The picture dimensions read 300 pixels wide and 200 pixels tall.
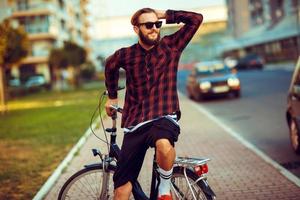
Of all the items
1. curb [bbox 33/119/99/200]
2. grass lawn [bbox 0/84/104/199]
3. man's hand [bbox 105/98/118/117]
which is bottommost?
grass lawn [bbox 0/84/104/199]

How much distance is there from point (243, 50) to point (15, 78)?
41.4 metres

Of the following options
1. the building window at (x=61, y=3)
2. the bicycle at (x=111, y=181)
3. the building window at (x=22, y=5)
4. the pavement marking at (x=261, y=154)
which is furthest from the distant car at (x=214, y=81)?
the building window at (x=61, y=3)

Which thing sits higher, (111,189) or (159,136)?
(159,136)

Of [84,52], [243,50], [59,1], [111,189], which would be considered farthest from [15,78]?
[111,189]

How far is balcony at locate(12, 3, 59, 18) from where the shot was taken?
204 feet

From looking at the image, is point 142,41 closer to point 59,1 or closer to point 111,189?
point 111,189

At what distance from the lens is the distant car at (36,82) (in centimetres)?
4825

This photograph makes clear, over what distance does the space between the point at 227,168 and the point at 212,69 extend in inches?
586

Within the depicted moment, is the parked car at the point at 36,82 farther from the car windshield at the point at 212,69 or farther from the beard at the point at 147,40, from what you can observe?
the beard at the point at 147,40

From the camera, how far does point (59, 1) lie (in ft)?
233

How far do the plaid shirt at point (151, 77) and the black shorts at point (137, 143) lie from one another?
0.24ft

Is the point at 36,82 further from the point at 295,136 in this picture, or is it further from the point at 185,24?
the point at 185,24

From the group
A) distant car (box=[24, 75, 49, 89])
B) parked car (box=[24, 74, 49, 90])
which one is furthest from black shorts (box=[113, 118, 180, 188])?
distant car (box=[24, 75, 49, 89])

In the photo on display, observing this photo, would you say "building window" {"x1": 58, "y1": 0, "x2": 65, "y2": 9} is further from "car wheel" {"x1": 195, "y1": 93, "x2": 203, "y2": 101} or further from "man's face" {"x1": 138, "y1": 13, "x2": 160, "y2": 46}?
"man's face" {"x1": 138, "y1": 13, "x2": 160, "y2": 46}
